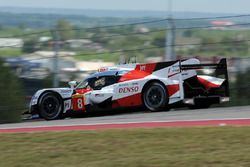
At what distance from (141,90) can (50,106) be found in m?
2.20

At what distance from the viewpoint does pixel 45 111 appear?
15.4 m

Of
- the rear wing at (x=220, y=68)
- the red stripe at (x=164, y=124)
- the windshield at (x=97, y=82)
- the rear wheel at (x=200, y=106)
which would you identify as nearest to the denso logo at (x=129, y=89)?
the windshield at (x=97, y=82)

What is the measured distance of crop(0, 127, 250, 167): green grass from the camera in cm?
817

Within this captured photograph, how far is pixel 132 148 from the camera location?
9.07 metres

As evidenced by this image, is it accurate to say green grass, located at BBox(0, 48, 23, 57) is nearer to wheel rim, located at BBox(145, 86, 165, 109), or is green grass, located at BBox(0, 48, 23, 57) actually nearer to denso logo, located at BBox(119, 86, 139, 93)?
denso logo, located at BBox(119, 86, 139, 93)

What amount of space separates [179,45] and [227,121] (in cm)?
500

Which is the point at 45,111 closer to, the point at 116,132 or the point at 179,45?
the point at 179,45

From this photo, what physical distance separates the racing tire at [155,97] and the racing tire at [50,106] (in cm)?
201

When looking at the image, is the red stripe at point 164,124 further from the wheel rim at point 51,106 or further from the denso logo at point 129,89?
the wheel rim at point 51,106

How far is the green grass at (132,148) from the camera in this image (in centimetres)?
817

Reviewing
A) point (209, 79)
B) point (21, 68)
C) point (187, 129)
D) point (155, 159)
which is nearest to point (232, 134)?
point (187, 129)

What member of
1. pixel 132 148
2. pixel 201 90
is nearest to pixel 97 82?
pixel 201 90

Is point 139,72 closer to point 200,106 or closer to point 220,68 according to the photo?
point 200,106

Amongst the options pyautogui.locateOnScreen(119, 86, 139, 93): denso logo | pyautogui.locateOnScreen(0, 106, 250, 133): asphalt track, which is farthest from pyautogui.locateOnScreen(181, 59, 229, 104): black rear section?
pyautogui.locateOnScreen(119, 86, 139, 93): denso logo
